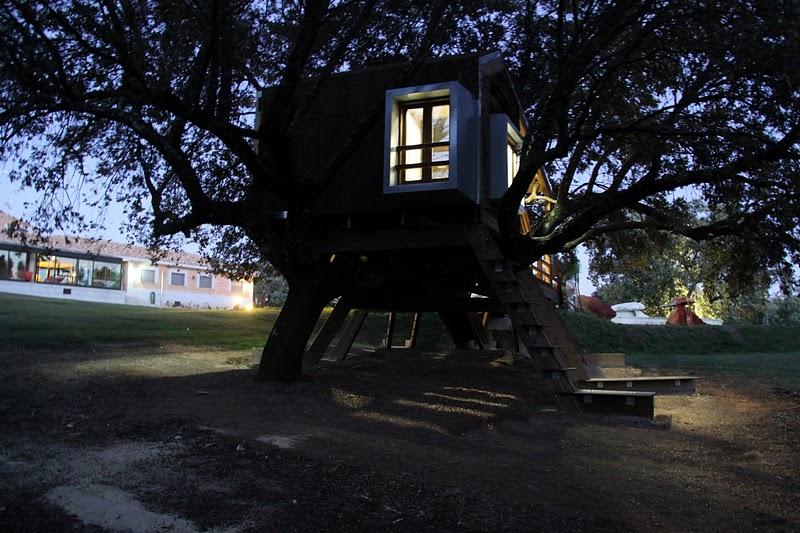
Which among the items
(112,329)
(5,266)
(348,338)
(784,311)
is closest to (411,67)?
(348,338)

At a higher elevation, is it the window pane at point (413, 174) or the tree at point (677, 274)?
the window pane at point (413, 174)

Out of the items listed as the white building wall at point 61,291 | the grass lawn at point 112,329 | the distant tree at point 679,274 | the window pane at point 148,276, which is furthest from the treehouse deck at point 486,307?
the window pane at point 148,276

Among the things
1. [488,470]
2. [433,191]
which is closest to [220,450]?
[488,470]

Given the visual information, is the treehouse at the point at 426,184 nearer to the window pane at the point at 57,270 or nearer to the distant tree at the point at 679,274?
the distant tree at the point at 679,274

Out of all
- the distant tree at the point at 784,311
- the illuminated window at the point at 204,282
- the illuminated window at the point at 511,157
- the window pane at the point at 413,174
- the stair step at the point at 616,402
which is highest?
the illuminated window at the point at 511,157

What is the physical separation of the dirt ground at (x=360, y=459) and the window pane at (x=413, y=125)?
441 centimetres

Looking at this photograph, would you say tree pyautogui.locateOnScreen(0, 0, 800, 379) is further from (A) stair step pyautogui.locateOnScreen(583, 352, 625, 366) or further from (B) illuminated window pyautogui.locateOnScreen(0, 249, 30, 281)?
(B) illuminated window pyautogui.locateOnScreen(0, 249, 30, 281)

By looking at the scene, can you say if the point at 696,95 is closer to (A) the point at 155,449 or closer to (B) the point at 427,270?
(B) the point at 427,270

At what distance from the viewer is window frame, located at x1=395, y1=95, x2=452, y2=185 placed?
1026cm

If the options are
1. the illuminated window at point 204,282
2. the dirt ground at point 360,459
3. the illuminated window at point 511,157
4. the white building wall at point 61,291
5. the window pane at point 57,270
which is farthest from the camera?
the illuminated window at point 204,282

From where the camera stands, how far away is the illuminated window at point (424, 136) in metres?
10.4

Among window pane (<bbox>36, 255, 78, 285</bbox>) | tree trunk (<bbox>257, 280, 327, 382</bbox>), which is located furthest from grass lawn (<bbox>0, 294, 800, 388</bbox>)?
window pane (<bbox>36, 255, 78, 285</bbox>)

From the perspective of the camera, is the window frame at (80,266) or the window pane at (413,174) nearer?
the window pane at (413,174)

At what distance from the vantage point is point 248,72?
1133 centimetres
